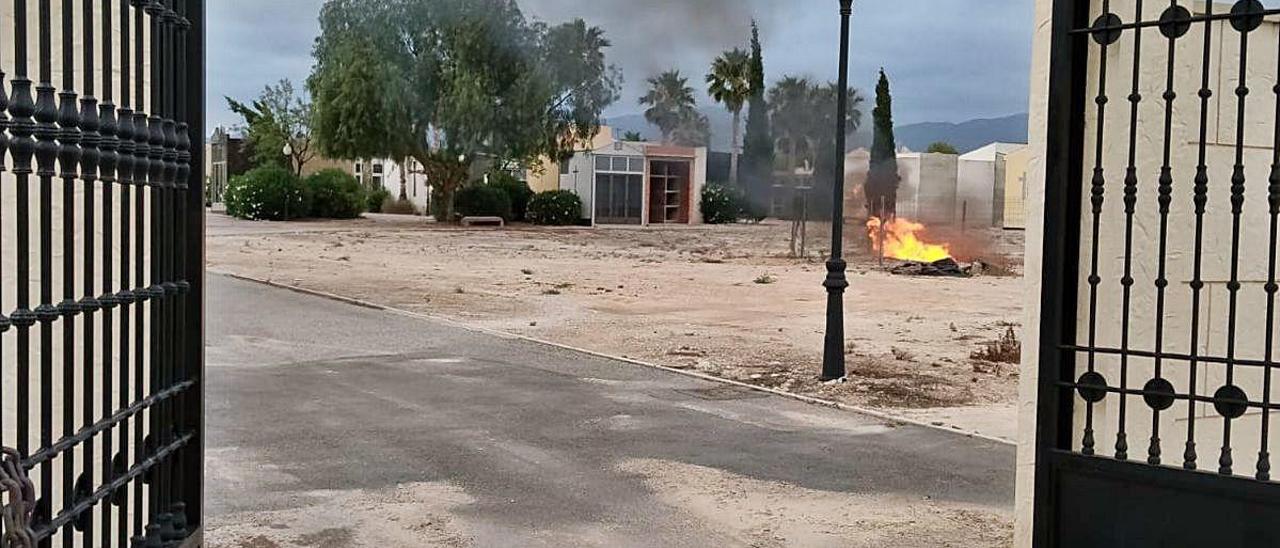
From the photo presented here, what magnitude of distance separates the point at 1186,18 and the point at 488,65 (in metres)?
36.9

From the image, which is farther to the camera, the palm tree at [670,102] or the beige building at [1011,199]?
the palm tree at [670,102]

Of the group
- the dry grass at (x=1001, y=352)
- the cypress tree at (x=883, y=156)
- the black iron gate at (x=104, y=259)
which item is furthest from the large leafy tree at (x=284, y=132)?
the black iron gate at (x=104, y=259)

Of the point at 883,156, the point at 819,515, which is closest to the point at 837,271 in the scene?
the point at 819,515

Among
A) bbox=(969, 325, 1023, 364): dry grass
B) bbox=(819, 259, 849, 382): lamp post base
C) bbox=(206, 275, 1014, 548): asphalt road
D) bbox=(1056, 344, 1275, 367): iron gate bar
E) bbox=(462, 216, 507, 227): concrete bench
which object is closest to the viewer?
bbox=(1056, 344, 1275, 367): iron gate bar

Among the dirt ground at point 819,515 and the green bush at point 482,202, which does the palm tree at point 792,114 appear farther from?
the dirt ground at point 819,515

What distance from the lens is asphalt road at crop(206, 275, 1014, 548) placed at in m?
4.93

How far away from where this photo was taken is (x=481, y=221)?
37406 mm

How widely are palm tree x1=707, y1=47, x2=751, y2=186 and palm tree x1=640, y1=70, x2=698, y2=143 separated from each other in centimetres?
120

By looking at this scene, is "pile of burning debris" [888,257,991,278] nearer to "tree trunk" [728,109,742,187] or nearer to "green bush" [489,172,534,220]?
"green bush" [489,172,534,220]

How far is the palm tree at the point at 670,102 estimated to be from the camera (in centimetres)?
5257

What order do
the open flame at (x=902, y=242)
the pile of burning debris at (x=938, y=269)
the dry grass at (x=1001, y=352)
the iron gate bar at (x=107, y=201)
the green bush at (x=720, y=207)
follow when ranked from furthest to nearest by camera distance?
the green bush at (x=720, y=207)
the open flame at (x=902, y=242)
the pile of burning debris at (x=938, y=269)
the dry grass at (x=1001, y=352)
the iron gate bar at (x=107, y=201)

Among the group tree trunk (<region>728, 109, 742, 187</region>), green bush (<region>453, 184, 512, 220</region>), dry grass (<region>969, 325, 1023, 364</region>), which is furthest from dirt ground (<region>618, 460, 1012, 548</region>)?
tree trunk (<region>728, 109, 742, 187</region>)

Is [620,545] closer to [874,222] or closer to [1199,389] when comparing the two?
[1199,389]

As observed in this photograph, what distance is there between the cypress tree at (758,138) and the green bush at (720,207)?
213 cm
